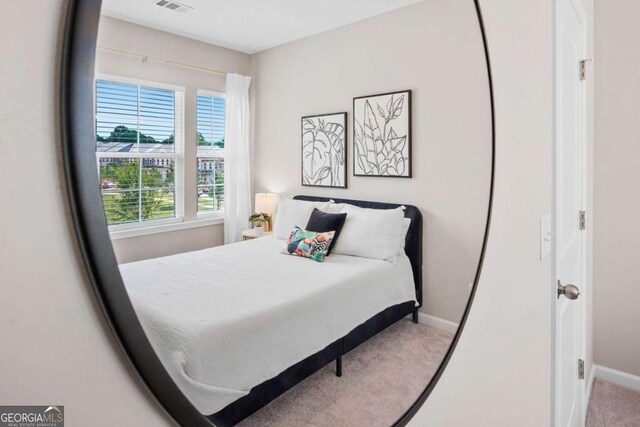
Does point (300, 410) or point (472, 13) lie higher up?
point (472, 13)

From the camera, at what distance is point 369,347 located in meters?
0.66

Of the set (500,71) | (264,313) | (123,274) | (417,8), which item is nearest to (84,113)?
(123,274)

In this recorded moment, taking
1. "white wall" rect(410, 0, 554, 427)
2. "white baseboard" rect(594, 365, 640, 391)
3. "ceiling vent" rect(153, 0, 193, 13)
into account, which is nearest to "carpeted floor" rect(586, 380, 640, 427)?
"white baseboard" rect(594, 365, 640, 391)

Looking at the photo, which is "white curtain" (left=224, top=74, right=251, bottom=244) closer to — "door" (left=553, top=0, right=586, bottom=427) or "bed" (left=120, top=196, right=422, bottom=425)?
"bed" (left=120, top=196, right=422, bottom=425)

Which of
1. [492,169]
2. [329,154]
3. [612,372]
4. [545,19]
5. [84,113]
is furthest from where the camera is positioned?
[612,372]

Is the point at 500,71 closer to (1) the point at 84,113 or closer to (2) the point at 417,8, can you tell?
(2) the point at 417,8

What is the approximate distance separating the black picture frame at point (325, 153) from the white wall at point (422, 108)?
0.04 ft

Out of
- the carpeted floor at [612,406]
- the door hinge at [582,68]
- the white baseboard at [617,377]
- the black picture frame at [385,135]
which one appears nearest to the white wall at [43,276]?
the black picture frame at [385,135]

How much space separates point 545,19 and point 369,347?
4.26 ft

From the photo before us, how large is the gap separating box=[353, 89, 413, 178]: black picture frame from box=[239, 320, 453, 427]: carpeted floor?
1.00 feet

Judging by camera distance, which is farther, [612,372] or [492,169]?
[612,372]

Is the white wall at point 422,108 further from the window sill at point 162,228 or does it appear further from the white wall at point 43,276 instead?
the white wall at point 43,276

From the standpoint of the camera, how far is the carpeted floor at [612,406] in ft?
7.27
